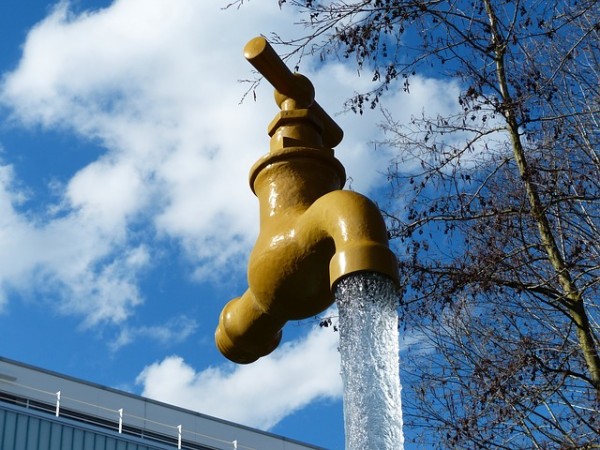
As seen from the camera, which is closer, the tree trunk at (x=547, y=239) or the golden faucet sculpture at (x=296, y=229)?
the golden faucet sculpture at (x=296, y=229)

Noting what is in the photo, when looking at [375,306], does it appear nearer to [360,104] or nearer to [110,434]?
[360,104]

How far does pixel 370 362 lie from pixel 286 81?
827 mm

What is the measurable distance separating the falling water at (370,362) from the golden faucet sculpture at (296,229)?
4 cm

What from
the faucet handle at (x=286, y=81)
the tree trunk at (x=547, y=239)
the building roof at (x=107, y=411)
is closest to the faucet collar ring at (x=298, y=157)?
the faucet handle at (x=286, y=81)

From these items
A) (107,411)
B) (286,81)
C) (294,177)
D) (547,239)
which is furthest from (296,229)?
(107,411)

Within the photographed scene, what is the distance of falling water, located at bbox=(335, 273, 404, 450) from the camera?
180 centimetres

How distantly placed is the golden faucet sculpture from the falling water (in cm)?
4

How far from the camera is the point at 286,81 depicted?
7.95 ft

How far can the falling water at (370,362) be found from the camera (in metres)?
1.80

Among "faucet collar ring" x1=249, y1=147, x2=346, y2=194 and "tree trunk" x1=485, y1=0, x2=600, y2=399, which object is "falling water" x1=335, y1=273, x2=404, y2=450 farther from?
"tree trunk" x1=485, y1=0, x2=600, y2=399

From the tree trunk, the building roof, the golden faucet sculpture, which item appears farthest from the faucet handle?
the building roof

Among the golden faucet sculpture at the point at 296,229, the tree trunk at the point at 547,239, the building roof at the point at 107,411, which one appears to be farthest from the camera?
the building roof at the point at 107,411

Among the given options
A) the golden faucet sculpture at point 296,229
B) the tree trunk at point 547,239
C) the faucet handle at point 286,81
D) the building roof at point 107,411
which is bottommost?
the golden faucet sculpture at point 296,229

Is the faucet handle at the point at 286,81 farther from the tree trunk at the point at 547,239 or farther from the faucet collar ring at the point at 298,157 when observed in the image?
the tree trunk at the point at 547,239
